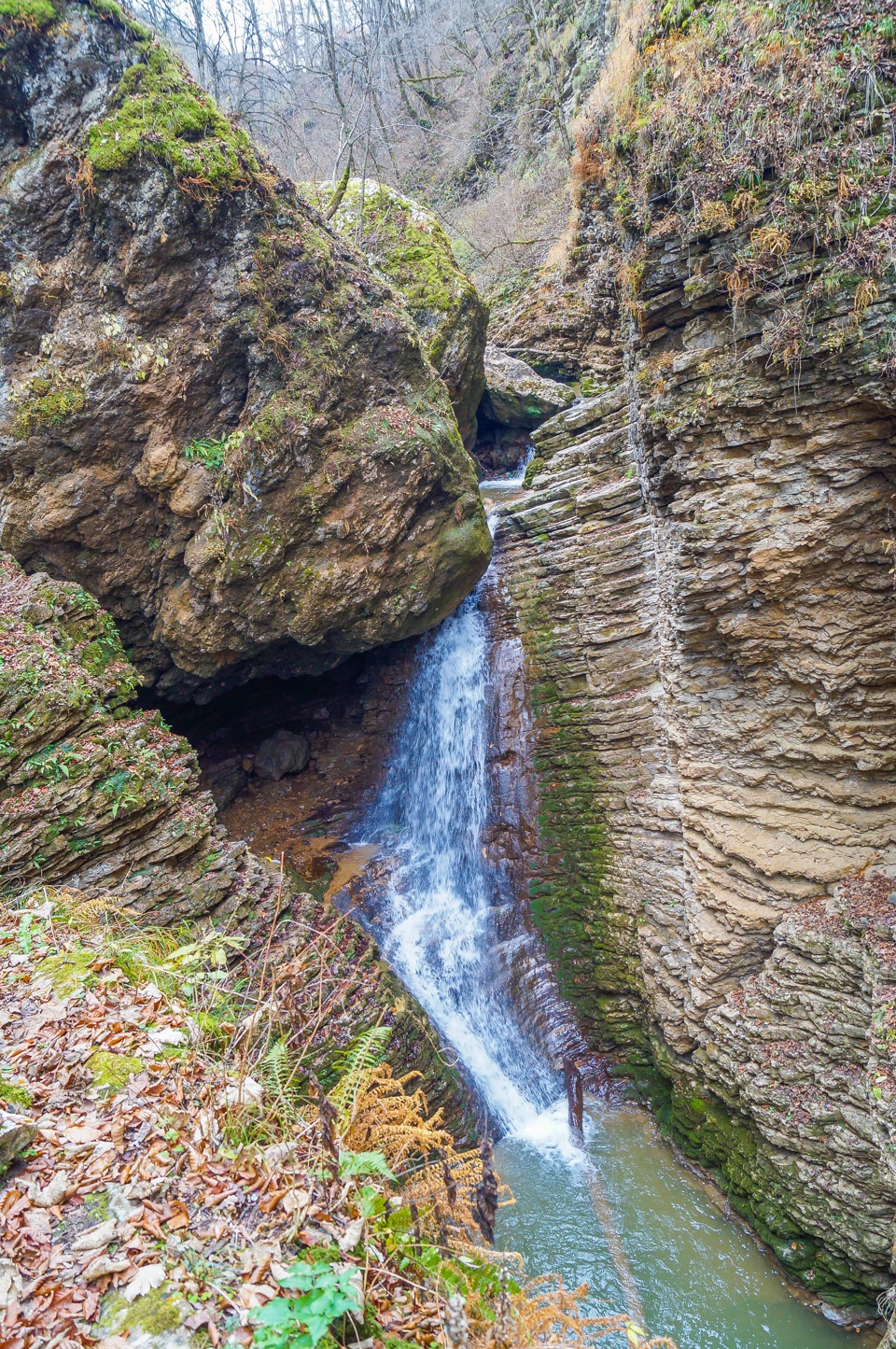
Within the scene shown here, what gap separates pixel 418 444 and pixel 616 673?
3.46 meters

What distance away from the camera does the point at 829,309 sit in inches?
197

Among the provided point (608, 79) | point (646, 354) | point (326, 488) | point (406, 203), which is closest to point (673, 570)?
point (646, 354)

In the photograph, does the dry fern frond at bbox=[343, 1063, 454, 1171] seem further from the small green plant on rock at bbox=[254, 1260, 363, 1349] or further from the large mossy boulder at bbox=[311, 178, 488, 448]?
the large mossy boulder at bbox=[311, 178, 488, 448]

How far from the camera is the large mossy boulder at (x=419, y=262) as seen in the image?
30.6 feet

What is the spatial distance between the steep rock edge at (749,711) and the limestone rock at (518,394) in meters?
4.05

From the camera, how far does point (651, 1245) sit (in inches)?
219

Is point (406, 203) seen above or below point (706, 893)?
above

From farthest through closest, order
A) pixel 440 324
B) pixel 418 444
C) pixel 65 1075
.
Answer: pixel 440 324
pixel 418 444
pixel 65 1075

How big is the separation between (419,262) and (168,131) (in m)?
4.61

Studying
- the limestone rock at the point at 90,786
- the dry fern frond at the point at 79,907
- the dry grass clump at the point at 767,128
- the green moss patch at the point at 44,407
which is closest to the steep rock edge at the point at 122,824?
the limestone rock at the point at 90,786

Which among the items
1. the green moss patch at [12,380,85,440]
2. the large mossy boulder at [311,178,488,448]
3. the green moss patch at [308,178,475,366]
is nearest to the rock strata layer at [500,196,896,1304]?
the large mossy boulder at [311,178,488,448]

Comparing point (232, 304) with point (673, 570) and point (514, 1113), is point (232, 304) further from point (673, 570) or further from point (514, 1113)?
point (514, 1113)

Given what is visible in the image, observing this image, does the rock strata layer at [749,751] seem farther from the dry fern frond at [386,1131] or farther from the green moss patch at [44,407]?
the green moss patch at [44,407]

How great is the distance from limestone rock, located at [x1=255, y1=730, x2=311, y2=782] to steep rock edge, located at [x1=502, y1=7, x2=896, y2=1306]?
174 inches
